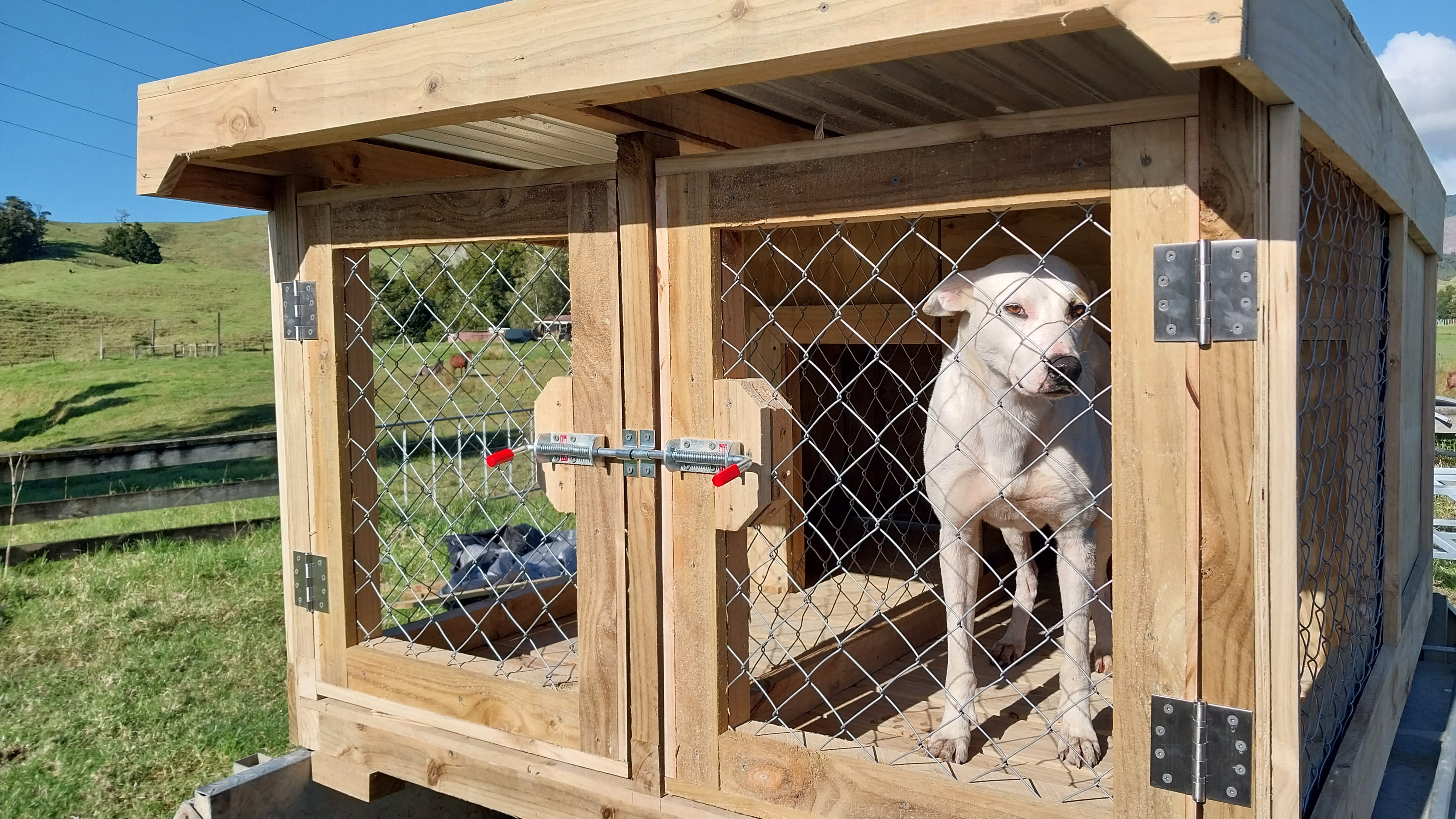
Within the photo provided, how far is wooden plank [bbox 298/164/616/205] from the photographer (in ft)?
7.88

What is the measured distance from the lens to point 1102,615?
133 inches

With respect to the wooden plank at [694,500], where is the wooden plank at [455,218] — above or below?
above

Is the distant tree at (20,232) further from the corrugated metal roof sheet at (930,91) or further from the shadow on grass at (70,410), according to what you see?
the corrugated metal roof sheet at (930,91)

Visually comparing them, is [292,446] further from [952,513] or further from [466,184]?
[952,513]

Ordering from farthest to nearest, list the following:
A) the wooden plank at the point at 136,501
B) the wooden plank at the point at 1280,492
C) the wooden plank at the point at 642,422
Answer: the wooden plank at the point at 136,501, the wooden plank at the point at 642,422, the wooden plank at the point at 1280,492

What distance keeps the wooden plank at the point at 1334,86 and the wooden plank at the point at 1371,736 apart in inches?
50.0

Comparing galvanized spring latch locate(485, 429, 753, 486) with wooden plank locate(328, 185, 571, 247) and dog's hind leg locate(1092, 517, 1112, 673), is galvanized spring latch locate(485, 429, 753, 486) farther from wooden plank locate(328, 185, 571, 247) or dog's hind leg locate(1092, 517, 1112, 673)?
dog's hind leg locate(1092, 517, 1112, 673)

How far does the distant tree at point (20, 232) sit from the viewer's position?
4975 cm

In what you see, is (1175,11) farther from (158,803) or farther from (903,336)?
(158,803)

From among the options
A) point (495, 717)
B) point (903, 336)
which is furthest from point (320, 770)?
point (903, 336)

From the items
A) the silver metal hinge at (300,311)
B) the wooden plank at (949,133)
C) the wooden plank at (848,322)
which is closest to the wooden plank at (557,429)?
the wooden plank at (949,133)

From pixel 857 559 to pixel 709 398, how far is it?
117 inches

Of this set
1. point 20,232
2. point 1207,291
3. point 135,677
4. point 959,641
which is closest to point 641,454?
point 959,641

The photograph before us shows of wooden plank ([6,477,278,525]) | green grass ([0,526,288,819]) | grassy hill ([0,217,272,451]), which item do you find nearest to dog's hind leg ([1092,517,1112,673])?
green grass ([0,526,288,819])
